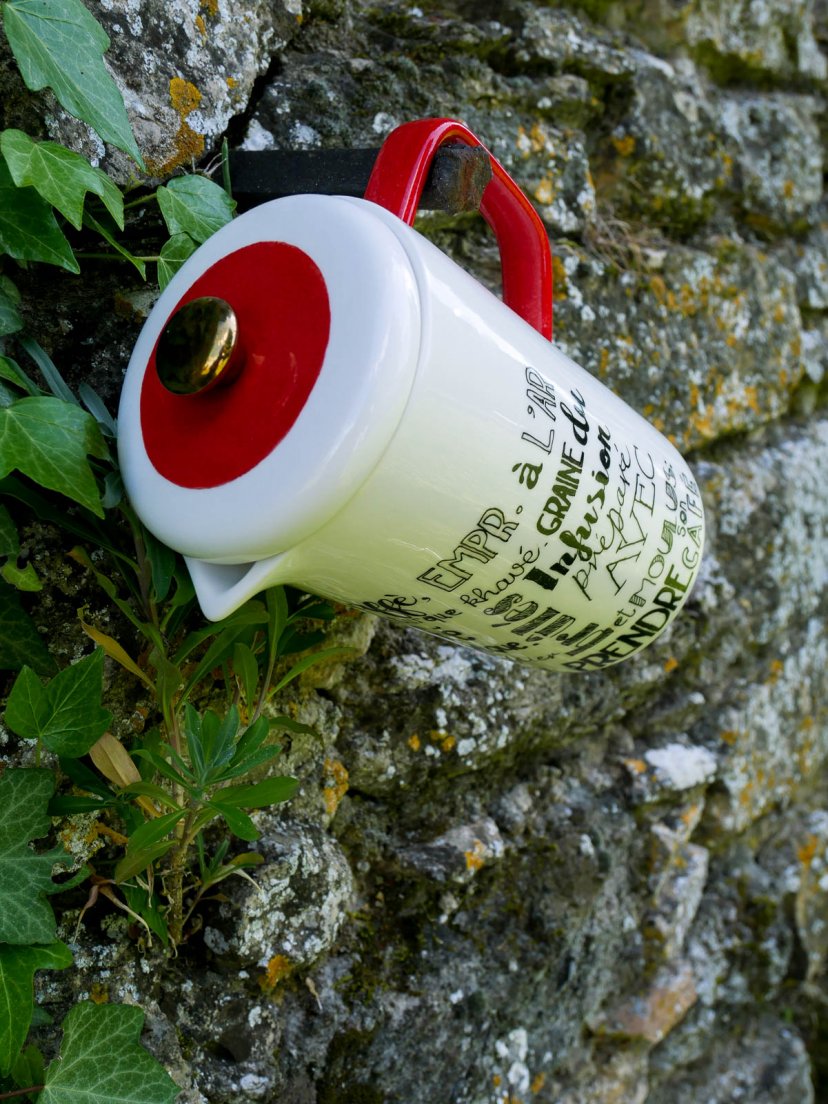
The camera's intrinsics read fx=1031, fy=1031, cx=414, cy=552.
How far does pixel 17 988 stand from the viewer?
610mm

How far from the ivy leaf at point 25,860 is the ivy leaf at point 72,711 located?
0.08ft

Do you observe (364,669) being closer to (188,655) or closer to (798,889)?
(188,655)

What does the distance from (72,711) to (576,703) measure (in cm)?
67

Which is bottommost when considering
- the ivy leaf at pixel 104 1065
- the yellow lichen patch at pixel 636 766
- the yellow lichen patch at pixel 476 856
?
the yellow lichen patch at pixel 636 766

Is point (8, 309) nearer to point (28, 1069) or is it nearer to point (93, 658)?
point (93, 658)

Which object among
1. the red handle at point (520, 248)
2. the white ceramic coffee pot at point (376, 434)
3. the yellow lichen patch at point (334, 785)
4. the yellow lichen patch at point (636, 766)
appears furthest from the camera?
the yellow lichen patch at point (636, 766)

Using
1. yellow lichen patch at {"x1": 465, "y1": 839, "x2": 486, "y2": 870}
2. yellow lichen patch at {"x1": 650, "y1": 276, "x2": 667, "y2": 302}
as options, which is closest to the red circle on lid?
yellow lichen patch at {"x1": 465, "y1": 839, "x2": 486, "y2": 870}

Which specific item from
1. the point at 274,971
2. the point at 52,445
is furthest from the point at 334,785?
the point at 52,445

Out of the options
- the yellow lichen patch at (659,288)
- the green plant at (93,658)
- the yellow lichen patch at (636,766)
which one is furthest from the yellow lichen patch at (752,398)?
the green plant at (93,658)

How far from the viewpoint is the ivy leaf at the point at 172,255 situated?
74 centimetres

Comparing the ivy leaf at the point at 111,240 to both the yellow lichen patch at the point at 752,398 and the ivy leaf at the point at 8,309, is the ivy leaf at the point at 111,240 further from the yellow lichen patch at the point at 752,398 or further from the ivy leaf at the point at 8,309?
the yellow lichen patch at the point at 752,398

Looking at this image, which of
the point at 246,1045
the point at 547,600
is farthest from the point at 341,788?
the point at 547,600

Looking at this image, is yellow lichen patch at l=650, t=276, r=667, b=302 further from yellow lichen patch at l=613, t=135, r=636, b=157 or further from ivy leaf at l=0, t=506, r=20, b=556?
ivy leaf at l=0, t=506, r=20, b=556

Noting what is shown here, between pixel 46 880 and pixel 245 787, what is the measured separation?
13 cm
